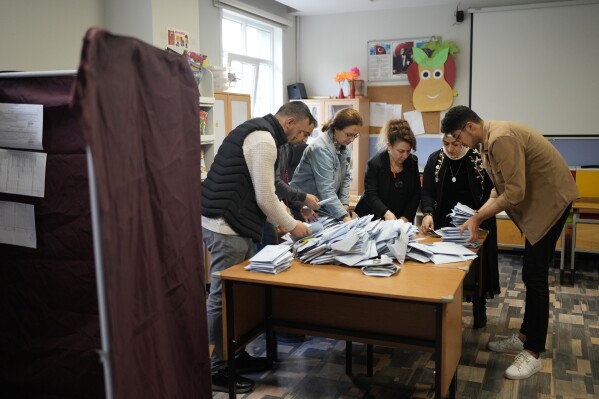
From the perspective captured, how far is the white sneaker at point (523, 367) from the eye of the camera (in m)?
2.90

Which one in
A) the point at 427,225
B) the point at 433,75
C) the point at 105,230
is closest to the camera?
the point at 105,230

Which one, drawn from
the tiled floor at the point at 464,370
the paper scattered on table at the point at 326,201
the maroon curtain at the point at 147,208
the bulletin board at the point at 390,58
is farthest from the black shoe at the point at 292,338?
the bulletin board at the point at 390,58

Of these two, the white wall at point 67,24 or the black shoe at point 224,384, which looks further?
the white wall at point 67,24

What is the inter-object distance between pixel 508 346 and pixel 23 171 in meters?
2.78

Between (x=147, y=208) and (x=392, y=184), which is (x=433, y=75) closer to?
(x=392, y=184)

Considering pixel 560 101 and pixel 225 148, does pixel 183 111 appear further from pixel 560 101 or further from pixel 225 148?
pixel 560 101

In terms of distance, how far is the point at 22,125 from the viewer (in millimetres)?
1704

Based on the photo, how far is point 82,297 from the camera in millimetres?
1759

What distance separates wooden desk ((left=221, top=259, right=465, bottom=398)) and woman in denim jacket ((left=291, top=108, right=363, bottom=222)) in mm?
769

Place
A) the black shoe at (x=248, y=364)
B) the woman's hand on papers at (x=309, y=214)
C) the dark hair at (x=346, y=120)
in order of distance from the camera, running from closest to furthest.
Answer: the black shoe at (x=248, y=364) → the woman's hand on papers at (x=309, y=214) → the dark hair at (x=346, y=120)

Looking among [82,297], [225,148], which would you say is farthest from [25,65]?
[82,297]

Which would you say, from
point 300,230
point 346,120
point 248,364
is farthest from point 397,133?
point 248,364

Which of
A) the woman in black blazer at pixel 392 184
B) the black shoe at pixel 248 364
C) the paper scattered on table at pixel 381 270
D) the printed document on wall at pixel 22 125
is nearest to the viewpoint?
the printed document on wall at pixel 22 125

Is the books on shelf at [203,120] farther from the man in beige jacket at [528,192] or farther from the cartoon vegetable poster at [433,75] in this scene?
the cartoon vegetable poster at [433,75]
